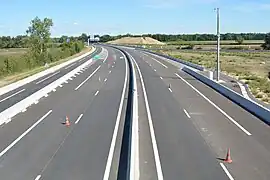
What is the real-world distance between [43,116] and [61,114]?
1.07 metres

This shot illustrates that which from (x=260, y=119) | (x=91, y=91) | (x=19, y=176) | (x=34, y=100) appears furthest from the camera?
(x=91, y=91)

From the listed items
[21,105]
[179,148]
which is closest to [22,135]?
[21,105]

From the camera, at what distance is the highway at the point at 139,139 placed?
14.3 meters

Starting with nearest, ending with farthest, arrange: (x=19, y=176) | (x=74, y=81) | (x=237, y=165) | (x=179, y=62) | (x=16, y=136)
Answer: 1. (x=19, y=176)
2. (x=237, y=165)
3. (x=16, y=136)
4. (x=74, y=81)
5. (x=179, y=62)

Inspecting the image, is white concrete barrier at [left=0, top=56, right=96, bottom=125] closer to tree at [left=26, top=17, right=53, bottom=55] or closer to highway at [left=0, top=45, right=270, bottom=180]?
highway at [left=0, top=45, right=270, bottom=180]

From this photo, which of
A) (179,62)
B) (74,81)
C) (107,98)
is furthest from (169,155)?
(179,62)

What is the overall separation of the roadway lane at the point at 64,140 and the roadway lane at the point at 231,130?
4.53 metres

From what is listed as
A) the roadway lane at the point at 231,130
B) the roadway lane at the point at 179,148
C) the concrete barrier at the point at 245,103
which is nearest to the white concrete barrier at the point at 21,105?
the roadway lane at the point at 179,148

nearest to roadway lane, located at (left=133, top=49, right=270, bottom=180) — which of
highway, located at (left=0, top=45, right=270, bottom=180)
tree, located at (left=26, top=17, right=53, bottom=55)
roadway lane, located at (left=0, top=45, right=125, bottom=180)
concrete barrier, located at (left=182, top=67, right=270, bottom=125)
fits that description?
highway, located at (left=0, top=45, right=270, bottom=180)

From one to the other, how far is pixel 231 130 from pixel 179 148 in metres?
4.73

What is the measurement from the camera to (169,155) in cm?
1616

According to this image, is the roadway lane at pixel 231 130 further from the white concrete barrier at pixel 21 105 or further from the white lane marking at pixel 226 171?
the white concrete barrier at pixel 21 105

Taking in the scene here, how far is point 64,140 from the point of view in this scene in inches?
739

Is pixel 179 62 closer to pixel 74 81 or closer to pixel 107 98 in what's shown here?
pixel 74 81
